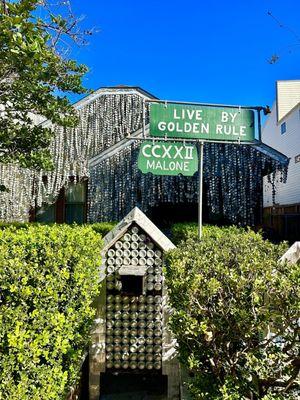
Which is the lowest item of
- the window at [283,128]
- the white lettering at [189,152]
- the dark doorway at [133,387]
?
the dark doorway at [133,387]

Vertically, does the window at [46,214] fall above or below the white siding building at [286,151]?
below

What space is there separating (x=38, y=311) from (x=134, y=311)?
277cm

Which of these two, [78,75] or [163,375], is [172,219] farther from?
[163,375]

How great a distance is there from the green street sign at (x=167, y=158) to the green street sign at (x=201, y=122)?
0.61ft

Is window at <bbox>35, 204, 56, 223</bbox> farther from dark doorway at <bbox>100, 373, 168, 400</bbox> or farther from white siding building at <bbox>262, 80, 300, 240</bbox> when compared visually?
white siding building at <bbox>262, 80, 300, 240</bbox>

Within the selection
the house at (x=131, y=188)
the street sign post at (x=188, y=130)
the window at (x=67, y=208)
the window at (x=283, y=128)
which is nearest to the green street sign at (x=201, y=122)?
the street sign post at (x=188, y=130)

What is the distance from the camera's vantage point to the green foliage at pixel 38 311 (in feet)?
8.03

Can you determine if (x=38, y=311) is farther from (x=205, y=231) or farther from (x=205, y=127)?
(x=205, y=231)

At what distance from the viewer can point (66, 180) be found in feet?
41.1

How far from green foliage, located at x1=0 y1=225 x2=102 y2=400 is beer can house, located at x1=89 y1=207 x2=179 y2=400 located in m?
1.48

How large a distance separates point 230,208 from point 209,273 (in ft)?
28.9

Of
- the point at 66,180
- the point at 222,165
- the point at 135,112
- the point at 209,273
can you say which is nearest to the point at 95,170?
the point at 66,180

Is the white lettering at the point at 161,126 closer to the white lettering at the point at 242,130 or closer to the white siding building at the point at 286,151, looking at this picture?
the white lettering at the point at 242,130

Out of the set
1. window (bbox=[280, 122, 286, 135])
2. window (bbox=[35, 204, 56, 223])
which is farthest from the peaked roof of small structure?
window (bbox=[280, 122, 286, 135])
